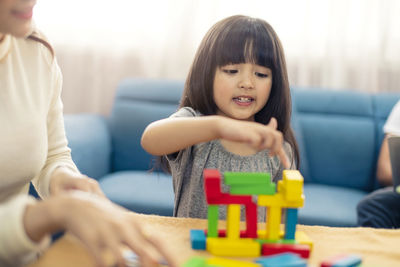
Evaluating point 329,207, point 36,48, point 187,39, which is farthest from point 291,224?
point 187,39

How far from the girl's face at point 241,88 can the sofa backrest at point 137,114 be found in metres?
1.12

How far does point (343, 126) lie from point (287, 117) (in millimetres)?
1050

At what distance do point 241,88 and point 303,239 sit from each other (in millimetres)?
464

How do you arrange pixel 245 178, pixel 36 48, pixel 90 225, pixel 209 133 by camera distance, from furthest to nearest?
pixel 36 48 < pixel 209 133 < pixel 245 178 < pixel 90 225

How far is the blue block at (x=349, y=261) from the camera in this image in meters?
0.65

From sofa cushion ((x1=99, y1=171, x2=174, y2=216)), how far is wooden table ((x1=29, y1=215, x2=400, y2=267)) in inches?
34.0

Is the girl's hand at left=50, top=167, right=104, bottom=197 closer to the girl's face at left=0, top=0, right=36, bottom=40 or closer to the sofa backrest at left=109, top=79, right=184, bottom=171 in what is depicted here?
the girl's face at left=0, top=0, right=36, bottom=40

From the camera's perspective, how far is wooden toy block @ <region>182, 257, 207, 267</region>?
625 mm

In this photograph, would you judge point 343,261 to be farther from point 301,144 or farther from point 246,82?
point 301,144

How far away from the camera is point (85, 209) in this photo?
529 mm

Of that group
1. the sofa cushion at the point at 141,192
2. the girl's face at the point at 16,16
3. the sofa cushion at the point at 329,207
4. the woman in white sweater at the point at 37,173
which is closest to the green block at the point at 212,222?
the woman in white sweater at the point at 37,173

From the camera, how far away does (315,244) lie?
0.77 metres

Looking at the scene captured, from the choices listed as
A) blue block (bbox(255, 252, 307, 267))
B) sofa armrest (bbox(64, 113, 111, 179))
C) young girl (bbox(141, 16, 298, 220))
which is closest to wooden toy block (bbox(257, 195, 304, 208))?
blue block (bbox(255, 252, 307, 267))

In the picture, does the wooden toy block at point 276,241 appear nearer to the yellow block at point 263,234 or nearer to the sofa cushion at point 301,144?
the yellow block at point 263,234
